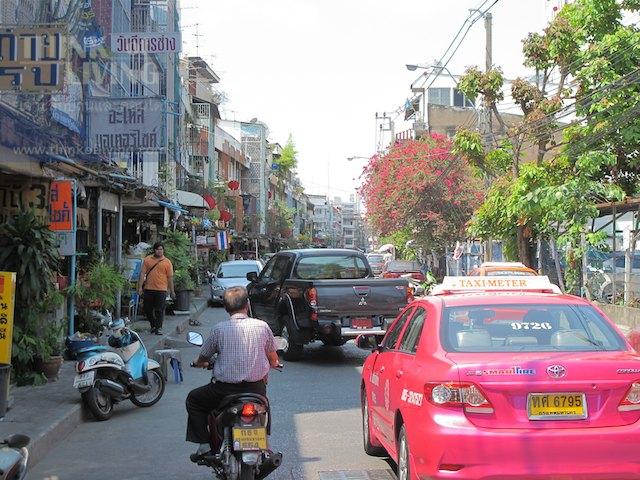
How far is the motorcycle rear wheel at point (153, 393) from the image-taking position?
10.0 m

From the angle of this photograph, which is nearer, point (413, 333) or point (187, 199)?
point (413, 333)

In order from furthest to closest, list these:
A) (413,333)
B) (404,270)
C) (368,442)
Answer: (404,270) < (368,442) < (413,333)

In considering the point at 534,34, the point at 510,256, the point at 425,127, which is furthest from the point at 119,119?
the point at 425,127

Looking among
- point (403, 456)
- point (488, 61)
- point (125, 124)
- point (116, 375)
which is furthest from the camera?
point (488, 61)

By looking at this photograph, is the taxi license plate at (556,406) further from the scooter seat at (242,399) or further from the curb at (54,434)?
the curb at (54,434)

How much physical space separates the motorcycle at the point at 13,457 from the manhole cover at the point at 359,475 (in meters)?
2.51

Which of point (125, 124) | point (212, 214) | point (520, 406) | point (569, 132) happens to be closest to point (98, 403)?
point (125, 124)

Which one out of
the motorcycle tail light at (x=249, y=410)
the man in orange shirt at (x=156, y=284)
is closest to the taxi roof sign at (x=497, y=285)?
the motorcycle tail light at (x=249, y=410)

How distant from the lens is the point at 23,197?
11.8 m

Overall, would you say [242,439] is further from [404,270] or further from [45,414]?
[404,270]

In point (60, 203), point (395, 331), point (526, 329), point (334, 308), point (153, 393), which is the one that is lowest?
point (153, 393)

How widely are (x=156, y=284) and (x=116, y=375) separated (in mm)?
7716

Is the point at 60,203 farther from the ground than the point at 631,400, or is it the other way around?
the point at 60,203

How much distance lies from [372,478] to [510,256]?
21.3 meters
